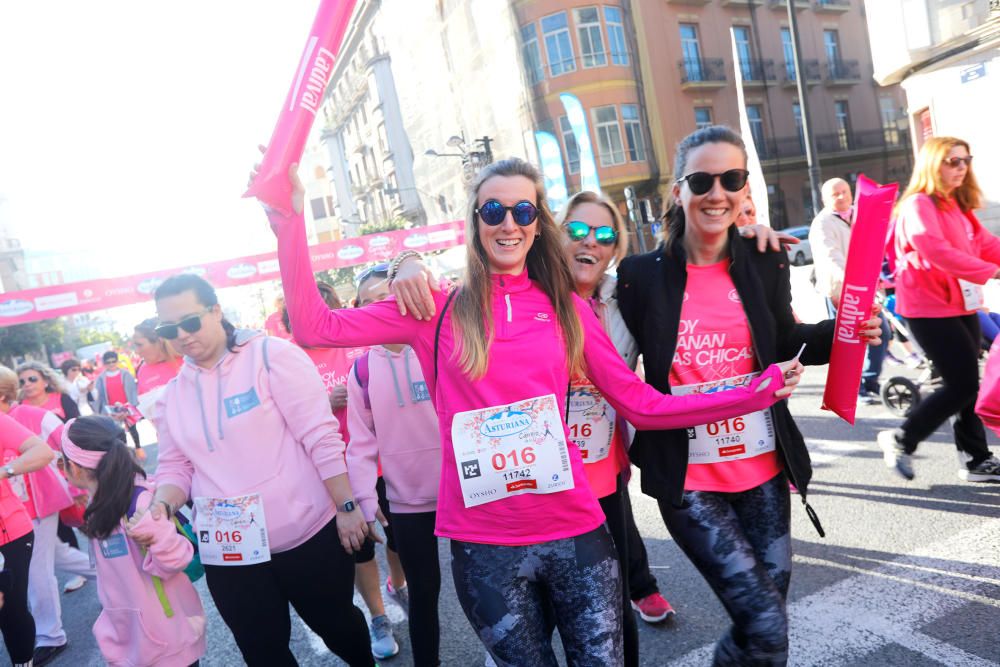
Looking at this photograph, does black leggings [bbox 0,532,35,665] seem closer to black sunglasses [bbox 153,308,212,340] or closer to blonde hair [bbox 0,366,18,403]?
blonde hair [bbox 0,366,18,403]

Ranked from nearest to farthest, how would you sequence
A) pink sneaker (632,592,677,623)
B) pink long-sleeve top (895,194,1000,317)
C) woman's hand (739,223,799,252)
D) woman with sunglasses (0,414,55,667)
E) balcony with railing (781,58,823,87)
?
woman's hand (739,223,799,252) < pink sneaker (632,592,677,623) < woman with sunglasses (0,414,55,667) < pink long-sleeve top (895,194,1000,317) < balcony with railing (781,58,823,87)

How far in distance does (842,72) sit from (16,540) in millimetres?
40459

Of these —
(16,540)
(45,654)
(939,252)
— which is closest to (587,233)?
(939,252)

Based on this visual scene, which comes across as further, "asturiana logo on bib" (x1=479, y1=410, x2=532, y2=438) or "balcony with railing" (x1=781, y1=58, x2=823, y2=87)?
"balcony with railing" (x1=781, y1=58, x2=823, y2=87)

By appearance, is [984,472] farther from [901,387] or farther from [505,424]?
[505,424]

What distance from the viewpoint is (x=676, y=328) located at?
2.30m

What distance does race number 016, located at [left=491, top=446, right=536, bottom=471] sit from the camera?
1923 millimetres

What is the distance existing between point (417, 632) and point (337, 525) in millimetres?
655

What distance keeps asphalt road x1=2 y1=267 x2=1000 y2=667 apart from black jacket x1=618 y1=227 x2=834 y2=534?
3.11 feet

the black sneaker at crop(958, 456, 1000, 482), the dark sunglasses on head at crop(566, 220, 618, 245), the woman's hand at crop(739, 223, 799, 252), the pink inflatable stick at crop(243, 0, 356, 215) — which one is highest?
the pink inflatable stick at crop(243, 0, 356, 215)

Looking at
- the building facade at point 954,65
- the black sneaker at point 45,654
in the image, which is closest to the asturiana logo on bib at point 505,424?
Result: the black sneaker at point 45,654

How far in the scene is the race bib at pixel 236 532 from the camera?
2.53 meters

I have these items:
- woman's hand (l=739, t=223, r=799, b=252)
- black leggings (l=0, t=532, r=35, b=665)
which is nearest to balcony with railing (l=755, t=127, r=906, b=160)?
woman's hand (l=739, t=223, r=799, b=252)

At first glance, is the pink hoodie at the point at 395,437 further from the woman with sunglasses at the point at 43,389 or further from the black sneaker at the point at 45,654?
the woman with sunglasses at the point at 43,389
